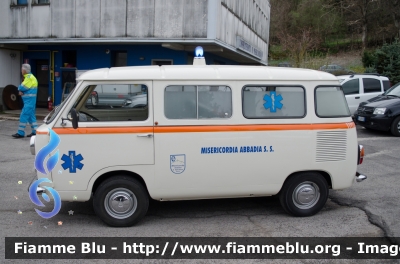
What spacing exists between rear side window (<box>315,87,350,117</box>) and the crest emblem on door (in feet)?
6.43

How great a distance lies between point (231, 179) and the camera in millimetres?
5648

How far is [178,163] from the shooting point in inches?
216

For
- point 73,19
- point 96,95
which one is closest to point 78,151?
point 96,95

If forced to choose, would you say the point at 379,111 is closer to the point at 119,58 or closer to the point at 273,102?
the point at 273,102

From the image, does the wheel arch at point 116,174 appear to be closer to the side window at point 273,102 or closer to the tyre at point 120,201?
the tyre at point 120,201

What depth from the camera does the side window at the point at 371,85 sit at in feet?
52.5

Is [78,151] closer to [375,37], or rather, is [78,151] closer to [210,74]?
[210,74]

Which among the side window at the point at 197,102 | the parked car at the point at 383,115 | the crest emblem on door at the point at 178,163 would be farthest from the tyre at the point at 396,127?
the crest emblem on door at the point at 178,163

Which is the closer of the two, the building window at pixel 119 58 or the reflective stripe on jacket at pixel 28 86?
the reflective stripe on jacket at pixel 28 86

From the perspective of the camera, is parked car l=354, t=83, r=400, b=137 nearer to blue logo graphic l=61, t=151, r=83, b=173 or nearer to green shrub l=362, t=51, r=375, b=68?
blue logo graphic l=61, t=151, r=83, b=173

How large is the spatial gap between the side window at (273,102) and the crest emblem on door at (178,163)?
1019 millimetres

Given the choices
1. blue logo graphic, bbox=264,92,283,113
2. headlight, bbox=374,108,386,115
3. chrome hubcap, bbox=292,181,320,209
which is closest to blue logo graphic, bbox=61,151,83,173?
blue logo graphic, bbox=264,92,283,113

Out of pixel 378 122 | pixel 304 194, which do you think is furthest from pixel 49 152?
pixel 378 122

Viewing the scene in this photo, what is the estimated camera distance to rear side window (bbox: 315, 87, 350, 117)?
19.1 ft
